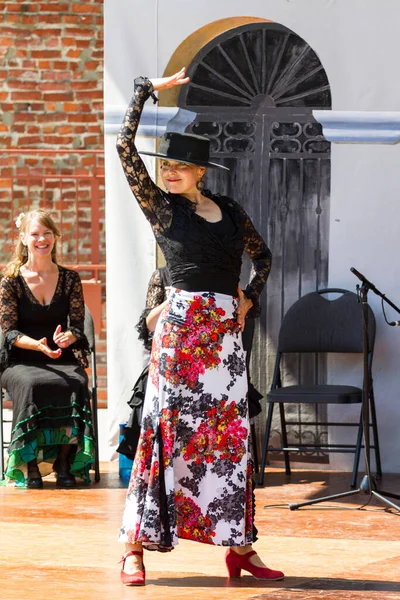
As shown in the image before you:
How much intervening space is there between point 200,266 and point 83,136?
548 cm

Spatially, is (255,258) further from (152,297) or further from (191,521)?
(152,297)

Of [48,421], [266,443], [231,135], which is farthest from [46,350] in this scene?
[231,135]

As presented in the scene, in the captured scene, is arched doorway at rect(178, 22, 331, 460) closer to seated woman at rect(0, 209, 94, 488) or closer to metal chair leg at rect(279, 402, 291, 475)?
metal chair leg at rect(279, 402, 291, 475)

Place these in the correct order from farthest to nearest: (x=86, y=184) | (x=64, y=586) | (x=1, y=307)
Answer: (x=86, y=184) → (x=1, y=307) → (x=64, y=586)

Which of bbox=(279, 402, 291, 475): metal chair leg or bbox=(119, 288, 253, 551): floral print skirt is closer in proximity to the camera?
bbox=(119, 288, 253, 551): floral print skirt

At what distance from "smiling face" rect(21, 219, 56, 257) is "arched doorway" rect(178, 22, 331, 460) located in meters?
1.02

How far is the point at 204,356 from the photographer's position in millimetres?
3996

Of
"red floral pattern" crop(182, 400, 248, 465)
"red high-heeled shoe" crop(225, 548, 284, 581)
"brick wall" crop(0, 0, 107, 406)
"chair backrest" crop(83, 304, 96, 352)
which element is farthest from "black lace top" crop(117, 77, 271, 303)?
"brick wall" crop(0, 0, 107, 406)

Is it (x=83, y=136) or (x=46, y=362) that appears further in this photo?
(x=83, y=136)

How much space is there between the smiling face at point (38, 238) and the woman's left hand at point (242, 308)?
97.3 inches

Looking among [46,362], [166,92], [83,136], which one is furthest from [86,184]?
[46,362]

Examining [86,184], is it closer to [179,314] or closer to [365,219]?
[365,219]

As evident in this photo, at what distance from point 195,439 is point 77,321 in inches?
101

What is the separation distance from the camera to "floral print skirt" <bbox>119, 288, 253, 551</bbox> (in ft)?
13.0
